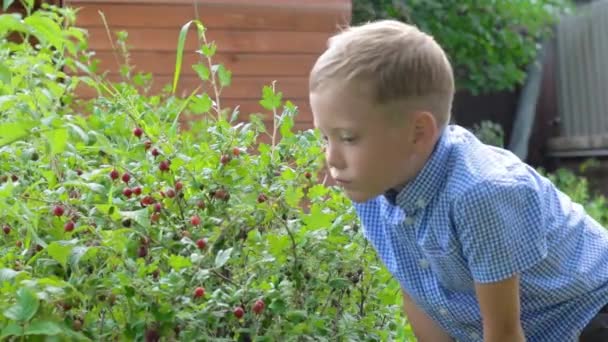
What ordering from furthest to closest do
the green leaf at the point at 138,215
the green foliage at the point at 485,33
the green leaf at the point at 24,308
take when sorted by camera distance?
1. the green foliage at the point at 485,33
2. the green leaf at the point at 138,215
3. the green leaf at the point at 24,308

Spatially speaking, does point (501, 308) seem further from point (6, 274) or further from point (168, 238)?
point (6, 274)

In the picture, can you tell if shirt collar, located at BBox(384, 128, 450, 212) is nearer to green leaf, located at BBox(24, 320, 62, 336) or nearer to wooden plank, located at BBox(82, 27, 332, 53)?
green leaf, located at BBox(24, 320, 62, 336)

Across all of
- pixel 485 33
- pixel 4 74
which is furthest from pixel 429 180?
pixel 485 33

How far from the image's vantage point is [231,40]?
15.8 feet

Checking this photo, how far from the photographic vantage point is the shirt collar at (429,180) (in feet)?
6.77

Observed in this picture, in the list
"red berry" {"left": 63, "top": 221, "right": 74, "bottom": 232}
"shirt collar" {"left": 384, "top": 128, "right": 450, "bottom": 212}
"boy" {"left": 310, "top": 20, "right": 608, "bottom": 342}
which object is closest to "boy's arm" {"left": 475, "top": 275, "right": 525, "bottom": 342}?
"boy" {"left": 310, "top": 20, "right": 608, "bottom": 342}

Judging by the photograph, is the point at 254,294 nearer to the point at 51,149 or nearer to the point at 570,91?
the point at 51,149

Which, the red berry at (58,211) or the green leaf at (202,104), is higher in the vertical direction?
the green leaf at (202,104)

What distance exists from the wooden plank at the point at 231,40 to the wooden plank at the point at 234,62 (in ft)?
0.08

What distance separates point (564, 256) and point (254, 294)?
627 mm

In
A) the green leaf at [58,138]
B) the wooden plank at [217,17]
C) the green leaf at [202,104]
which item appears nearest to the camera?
the green leaf at [58,138]

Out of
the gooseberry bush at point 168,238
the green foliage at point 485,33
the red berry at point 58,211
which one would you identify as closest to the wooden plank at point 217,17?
the gooseberry bush at point 168,238

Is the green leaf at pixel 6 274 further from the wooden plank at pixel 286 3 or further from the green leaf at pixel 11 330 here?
the wooden plank at pixel 286 3

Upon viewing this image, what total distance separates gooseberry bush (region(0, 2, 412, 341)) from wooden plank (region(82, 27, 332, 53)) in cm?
218
